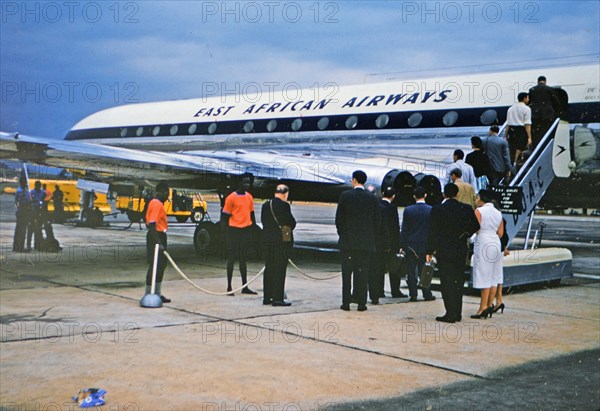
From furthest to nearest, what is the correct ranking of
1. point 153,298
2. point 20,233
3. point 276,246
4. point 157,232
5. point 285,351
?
point 20,233 → point 276,246 → point 157,232 → point 153,298 → point 285,351

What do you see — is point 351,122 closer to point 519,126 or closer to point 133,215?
point 519,126

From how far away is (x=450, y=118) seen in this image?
1667cm

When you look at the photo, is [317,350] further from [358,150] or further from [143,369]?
[358,150]

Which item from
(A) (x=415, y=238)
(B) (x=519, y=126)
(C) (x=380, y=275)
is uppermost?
(B) (x=519, y=126)

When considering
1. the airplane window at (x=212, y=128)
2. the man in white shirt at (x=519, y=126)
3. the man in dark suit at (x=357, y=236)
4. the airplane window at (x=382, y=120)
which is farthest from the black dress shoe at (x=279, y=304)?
the airplane window at (x=212, y=128)

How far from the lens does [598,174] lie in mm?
15820

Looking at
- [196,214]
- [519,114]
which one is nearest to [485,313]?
[519,114]

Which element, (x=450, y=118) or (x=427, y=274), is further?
(x=450, y=118)

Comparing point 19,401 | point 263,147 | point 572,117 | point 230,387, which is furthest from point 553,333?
point 263,147

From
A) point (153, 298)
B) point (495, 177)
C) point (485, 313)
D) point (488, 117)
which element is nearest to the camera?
point (485, 313)

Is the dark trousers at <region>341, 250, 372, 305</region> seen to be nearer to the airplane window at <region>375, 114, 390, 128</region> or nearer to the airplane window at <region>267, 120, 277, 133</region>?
the airplane window at <region>375, 114, 390, 128</region>

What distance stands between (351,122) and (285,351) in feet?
37.3

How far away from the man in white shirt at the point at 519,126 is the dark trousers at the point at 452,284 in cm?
545

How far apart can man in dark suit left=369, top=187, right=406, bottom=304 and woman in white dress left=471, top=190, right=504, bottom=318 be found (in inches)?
61.0
